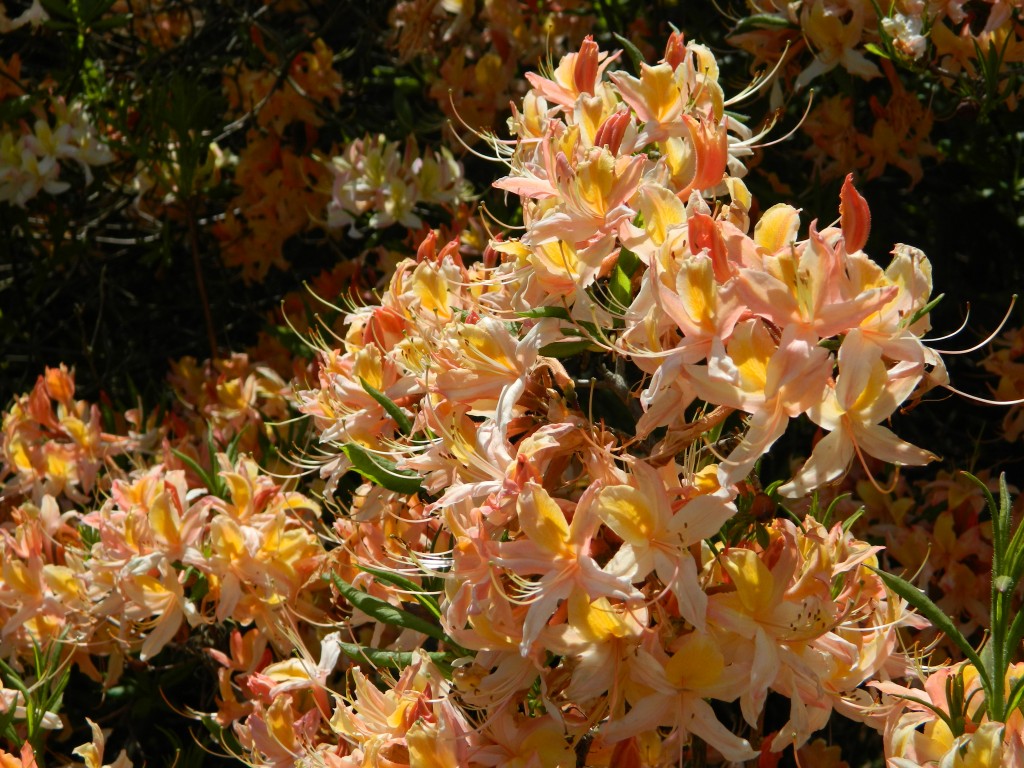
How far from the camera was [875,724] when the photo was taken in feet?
4.84

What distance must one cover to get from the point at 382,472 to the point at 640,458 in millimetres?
421

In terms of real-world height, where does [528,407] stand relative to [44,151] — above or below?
above

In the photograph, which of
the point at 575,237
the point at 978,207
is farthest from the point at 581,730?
the point at 978,207

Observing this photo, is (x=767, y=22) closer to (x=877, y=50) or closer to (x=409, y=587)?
(x=877, y=50)

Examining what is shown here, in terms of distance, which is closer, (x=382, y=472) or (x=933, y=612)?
(x=933, y=612)

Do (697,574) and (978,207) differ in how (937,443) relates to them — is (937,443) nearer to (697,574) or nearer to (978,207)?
(978,207)

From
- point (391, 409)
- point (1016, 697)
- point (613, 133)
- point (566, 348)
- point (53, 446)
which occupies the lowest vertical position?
point (53, 446)

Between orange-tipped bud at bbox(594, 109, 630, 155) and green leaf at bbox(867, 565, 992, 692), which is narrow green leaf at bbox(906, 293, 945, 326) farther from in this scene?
orange-tipped bud at bbox(594, 109, 630, 155)

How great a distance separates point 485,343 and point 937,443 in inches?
80.1

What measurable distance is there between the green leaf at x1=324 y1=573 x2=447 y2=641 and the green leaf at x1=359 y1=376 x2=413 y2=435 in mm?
222

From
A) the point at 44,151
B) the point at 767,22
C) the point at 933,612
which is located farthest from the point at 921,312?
the point at 44,151

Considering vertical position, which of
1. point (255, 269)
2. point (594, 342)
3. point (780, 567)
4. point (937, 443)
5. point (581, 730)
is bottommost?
point (937, 443)

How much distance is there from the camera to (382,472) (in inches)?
65.5

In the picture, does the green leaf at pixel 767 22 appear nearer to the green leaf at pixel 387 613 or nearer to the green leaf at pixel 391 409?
the green leaf at pixel 391 409
